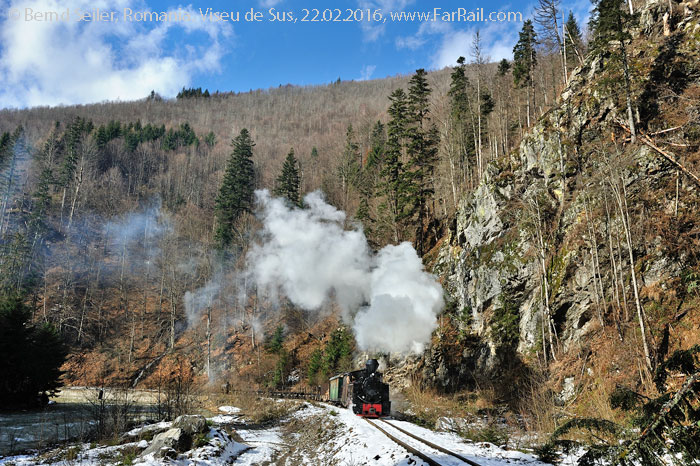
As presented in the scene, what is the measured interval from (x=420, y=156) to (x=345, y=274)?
12834 millimetres

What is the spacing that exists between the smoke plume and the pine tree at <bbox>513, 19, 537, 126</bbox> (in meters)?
18.7

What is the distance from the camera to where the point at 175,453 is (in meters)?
9.59

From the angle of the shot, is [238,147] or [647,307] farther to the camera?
[238,147]

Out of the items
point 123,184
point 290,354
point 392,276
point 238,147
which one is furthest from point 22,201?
point 392,276

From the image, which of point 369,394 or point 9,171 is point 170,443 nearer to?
point 369,394

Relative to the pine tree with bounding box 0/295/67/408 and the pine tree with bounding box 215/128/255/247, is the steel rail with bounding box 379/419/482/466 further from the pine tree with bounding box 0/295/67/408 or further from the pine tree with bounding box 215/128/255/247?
the pine tree with bounding box 215/128/255/247

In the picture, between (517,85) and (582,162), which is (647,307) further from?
(517,85)

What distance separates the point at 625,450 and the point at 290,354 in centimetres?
3519

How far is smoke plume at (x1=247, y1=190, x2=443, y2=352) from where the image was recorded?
22.9 meters

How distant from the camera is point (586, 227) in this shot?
1683 cm

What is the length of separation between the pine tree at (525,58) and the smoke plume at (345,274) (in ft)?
61.5

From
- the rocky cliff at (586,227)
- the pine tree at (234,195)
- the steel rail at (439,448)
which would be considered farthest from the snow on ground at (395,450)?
the pine tree at (234,195)

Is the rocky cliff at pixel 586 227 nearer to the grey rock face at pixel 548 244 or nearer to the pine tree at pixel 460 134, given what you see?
the grey rock face at pixel 548 244

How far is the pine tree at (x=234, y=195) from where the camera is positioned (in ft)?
157
